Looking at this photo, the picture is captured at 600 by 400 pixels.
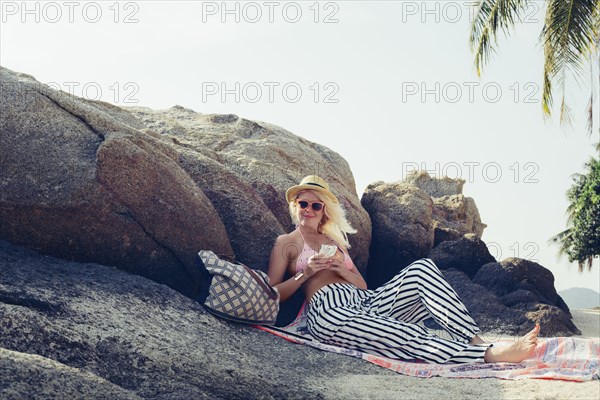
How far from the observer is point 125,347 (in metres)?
4.57

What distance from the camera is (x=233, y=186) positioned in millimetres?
7820

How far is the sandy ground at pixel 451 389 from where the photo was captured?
15.3 feet

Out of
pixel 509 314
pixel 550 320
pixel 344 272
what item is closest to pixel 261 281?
pixel 344 272

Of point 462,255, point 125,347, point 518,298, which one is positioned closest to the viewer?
point 125,347

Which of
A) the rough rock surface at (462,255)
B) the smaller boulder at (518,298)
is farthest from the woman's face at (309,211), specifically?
the rough rock surface at (462,255)

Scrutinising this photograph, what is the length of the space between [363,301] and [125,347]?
264 centimetres

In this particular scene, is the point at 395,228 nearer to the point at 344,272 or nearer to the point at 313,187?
the point at 313,187

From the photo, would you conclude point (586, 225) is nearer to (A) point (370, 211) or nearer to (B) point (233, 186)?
(A) point (370, 211)

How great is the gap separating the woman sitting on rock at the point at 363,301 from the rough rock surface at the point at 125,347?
34 centimetres

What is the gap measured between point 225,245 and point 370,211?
195 inches

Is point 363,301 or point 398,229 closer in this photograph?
point 363,301

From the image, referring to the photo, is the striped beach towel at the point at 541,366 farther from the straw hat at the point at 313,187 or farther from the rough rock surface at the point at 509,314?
the rough rock surface at the point at 509,314

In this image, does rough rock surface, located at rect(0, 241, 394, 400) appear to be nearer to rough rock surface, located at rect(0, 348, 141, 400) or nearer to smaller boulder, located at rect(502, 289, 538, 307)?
rough rock surface, located at rect(0, 348, 141, 400)

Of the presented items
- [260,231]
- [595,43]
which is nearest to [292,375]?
[260,231]
